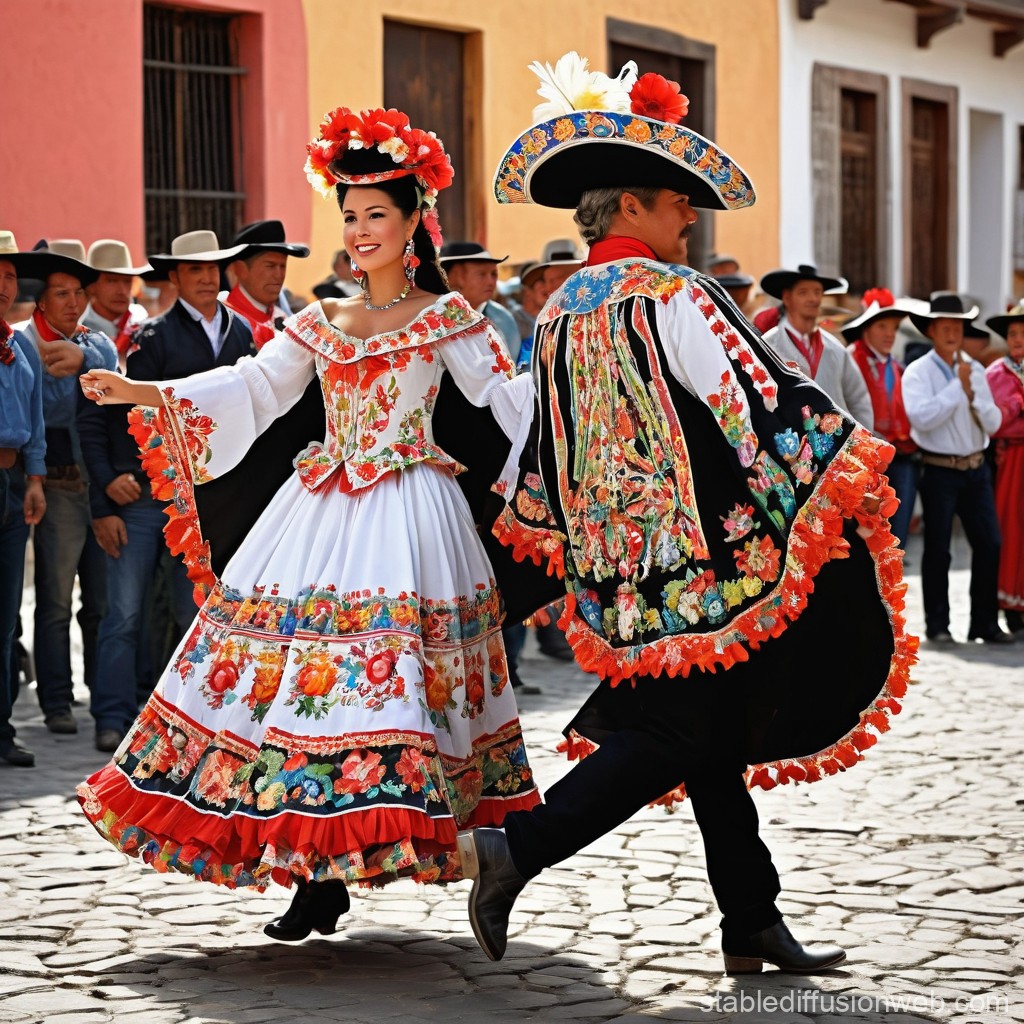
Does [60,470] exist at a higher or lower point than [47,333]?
lower

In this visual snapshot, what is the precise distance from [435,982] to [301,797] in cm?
52

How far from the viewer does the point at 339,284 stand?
11.6 meters

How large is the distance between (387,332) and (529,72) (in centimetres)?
1130

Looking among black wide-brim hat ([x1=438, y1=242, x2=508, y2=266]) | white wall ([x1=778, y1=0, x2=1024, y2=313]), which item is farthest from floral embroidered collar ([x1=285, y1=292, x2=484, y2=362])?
white wall ([x1=778, y1=0, x2=1024, y2=313])

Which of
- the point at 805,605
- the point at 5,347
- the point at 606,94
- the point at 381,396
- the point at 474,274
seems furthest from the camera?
the point at 474,274

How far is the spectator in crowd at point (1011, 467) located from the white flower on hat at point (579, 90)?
279 inches

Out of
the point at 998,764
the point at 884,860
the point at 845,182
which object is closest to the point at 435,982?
the point at 884,860

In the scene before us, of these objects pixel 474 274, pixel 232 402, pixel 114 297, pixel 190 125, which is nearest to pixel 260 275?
pixel 114 297

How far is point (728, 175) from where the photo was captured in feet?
15.0

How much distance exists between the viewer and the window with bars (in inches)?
526

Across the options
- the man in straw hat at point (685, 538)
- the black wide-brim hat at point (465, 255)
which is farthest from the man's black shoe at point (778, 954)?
the black wide-brim hat at point (465, 255)

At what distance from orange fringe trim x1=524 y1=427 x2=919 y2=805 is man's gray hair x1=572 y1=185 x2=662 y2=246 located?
0.77m

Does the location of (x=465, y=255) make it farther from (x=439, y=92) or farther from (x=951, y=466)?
(x=439, y=92)

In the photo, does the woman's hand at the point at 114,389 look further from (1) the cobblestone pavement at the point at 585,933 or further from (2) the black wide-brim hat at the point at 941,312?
(2) the black wide-brim hat at the point at 941,312
